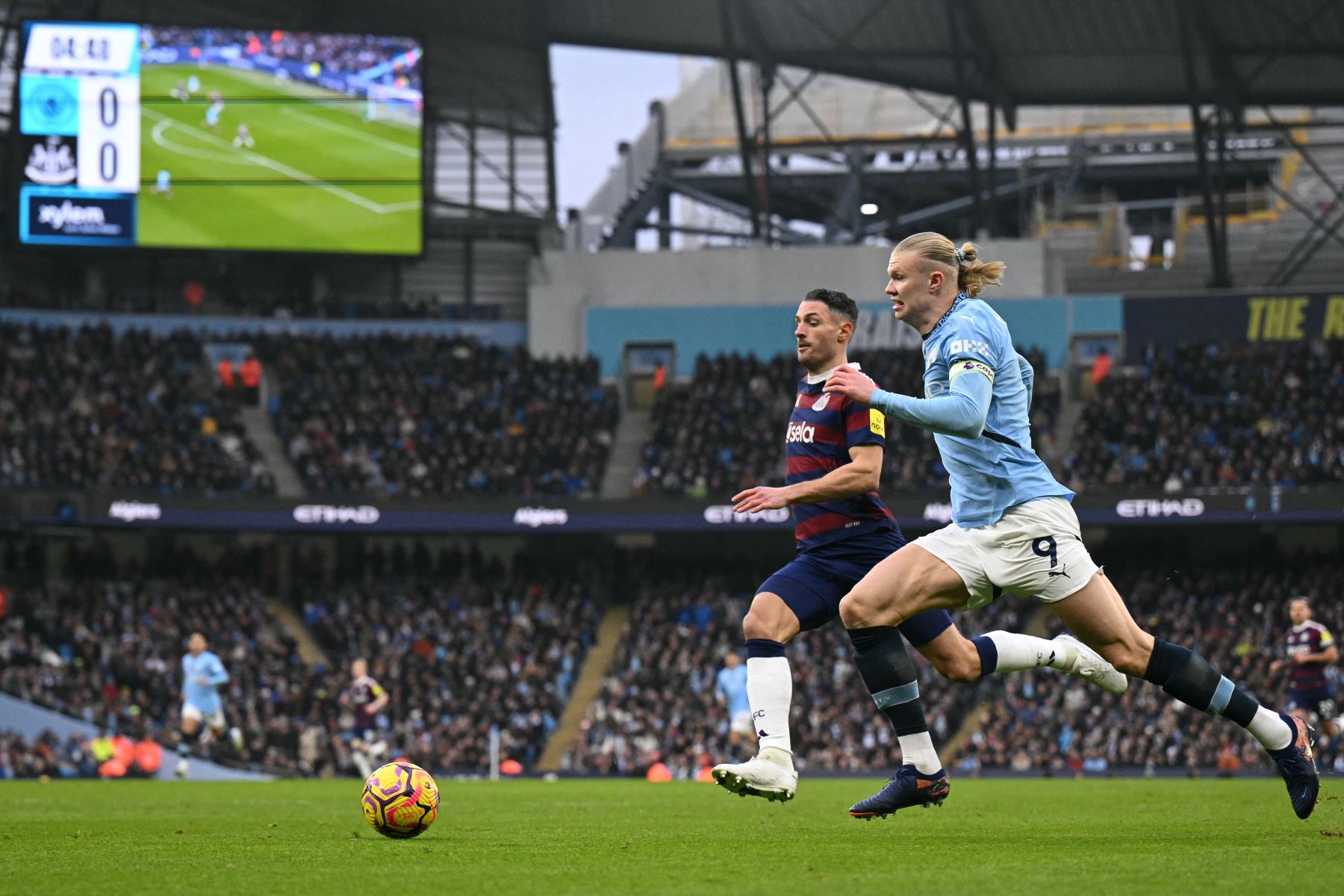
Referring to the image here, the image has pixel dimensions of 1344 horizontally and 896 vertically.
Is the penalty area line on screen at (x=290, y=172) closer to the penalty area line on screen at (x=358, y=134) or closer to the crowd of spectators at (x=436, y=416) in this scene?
the penalty area line on screen at (x=358, y=134)

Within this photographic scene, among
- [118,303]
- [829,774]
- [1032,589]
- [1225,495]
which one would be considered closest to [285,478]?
[118,303]

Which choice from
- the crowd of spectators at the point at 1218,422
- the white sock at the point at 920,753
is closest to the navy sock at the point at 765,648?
the white sock at the point at 920,753

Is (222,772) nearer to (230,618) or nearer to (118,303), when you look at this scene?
(230,618)

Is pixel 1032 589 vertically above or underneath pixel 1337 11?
underneath

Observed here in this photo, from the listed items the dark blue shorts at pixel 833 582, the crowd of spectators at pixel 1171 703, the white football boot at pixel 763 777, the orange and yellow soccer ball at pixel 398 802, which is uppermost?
the dark blue shorts at pixel 833 582

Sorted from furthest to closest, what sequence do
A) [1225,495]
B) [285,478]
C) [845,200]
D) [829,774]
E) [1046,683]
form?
[845,200], [285,478], [1225,495], [1046,683], [829,774]

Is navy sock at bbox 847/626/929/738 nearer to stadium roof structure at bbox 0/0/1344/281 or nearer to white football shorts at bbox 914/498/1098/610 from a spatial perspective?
white football shorts at bbox 914/498/1098/610

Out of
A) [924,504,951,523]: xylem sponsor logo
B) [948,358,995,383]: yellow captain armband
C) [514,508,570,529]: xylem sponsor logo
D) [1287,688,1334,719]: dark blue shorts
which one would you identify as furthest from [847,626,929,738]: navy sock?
[514,508,570,529]: xylem sponsor logo

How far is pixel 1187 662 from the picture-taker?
7555mm

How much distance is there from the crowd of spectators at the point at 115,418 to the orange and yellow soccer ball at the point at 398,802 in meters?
28.9

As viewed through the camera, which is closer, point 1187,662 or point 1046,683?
point 1187,662

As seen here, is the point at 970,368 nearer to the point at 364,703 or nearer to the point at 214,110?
the point at 364,703

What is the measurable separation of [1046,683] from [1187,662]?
24.6m

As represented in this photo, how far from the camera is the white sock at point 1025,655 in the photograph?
8570mm
